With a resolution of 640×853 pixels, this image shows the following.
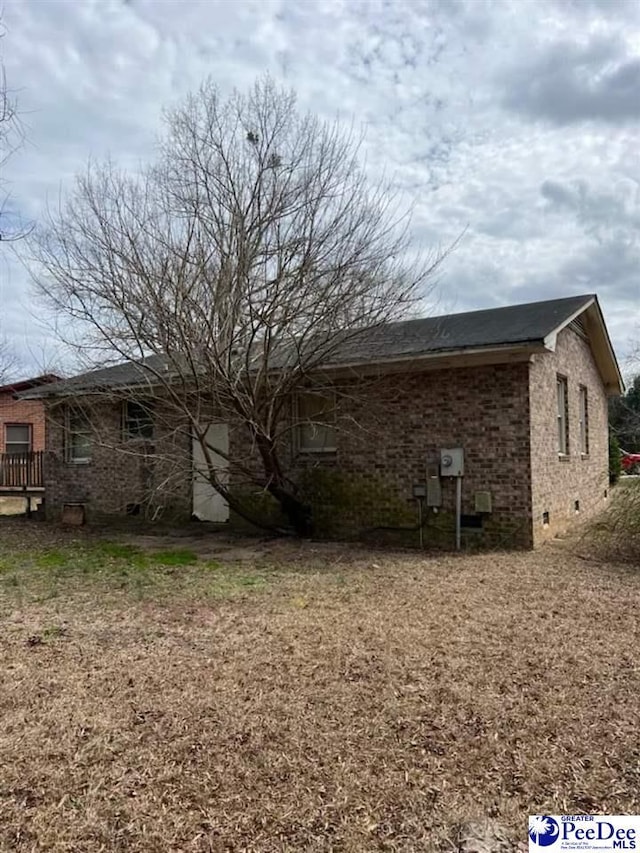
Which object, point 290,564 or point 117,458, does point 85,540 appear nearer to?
point 117,458

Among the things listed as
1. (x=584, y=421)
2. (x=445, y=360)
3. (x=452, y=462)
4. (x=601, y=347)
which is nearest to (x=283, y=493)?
(x=452, y=462)

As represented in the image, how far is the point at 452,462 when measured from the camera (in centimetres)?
989

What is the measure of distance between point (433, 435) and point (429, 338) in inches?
63.2

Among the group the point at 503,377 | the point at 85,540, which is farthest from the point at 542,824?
the point at 85,540

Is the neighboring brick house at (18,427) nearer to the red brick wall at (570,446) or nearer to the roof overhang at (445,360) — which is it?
the roof overhang at (445,360)

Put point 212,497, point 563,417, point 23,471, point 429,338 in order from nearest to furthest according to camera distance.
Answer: point 429,338 < point 563,417 < point 212,497 < point 23,471

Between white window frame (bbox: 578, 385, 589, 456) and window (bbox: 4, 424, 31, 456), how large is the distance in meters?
19.0

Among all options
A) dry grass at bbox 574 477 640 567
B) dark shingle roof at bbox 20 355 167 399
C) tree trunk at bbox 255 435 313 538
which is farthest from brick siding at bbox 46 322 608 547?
dark shingle roof at bbox 20 355 167 399

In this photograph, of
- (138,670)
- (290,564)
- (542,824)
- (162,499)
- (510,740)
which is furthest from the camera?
(162,499)

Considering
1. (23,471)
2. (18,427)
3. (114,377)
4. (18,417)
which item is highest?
(18,417)

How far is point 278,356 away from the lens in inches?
383

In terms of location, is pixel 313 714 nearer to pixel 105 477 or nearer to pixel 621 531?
pixel 621 531

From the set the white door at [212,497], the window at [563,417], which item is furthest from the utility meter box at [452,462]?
the white door at [212,497]

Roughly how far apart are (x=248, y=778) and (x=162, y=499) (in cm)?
1080
